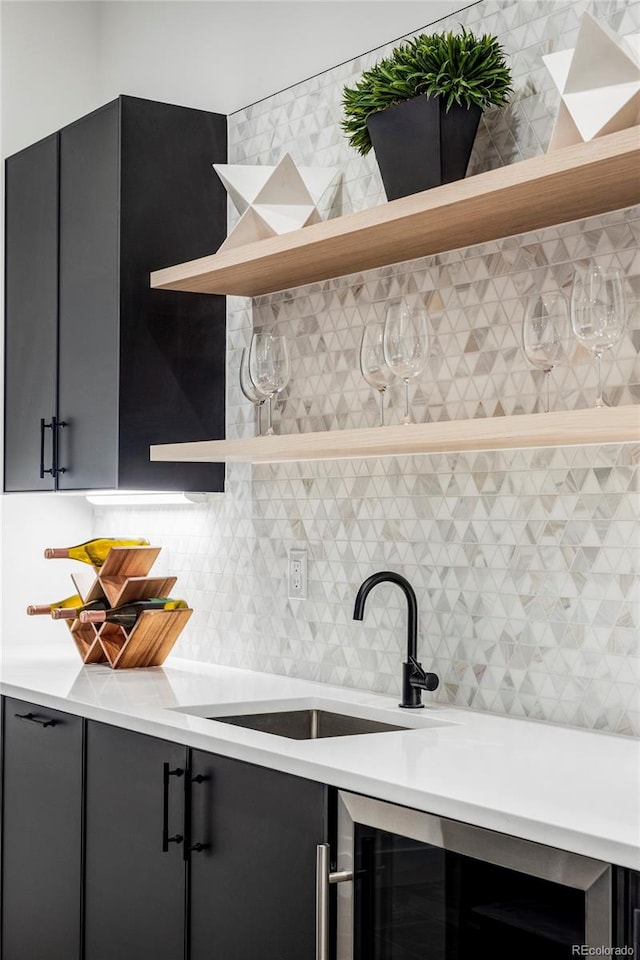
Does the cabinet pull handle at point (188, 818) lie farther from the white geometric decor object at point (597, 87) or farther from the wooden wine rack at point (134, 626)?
the white geometric decor object at point (597, 87)

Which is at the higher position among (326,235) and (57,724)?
(326,235)

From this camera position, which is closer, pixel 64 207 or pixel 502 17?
pixel 502 17

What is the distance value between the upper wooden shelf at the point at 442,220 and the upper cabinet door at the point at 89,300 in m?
0.26

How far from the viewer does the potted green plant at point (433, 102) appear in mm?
2162

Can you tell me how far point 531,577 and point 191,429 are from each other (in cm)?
117

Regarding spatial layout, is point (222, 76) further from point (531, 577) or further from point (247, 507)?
point (531, 577)

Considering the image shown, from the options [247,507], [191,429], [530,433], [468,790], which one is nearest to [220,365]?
[191,429]

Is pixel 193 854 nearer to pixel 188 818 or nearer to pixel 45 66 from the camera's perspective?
pixel 188 818

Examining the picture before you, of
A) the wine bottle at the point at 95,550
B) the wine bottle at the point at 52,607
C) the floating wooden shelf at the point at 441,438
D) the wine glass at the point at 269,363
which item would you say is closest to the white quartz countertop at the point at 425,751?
the wine bottle at the point at 52,607

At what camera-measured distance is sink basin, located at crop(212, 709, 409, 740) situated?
2412mm

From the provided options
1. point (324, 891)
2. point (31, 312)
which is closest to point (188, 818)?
point (324, 891)

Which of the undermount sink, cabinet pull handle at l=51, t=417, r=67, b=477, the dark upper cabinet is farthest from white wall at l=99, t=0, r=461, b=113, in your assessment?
the undermount sink

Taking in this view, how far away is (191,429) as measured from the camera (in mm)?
3023

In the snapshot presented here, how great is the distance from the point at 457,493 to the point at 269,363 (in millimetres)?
510
